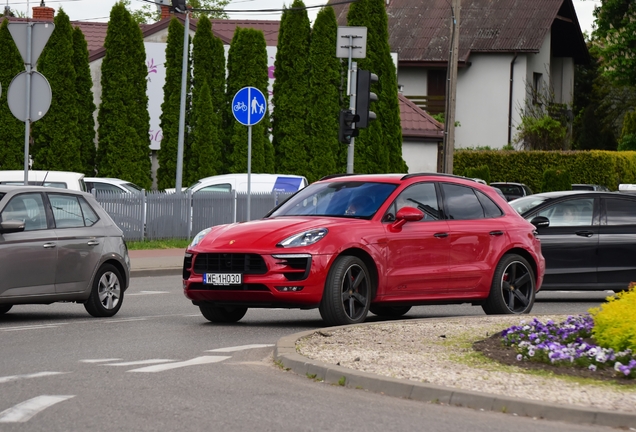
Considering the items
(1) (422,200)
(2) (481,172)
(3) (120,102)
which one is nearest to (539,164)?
(2) (481,172)

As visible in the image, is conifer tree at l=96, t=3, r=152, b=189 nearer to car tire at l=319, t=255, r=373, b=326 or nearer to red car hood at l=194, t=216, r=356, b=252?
red car hood at l=194, t=216, r=356, b=252

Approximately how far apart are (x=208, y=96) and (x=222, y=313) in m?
26.4

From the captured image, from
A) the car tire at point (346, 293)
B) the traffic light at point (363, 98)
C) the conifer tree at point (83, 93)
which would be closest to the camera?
the car tire at point (346, 293)

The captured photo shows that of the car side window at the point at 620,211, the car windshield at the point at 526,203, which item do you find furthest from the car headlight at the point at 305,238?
the car side window at the point at 620,211

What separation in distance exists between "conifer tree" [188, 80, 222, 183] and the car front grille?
86.2 feet

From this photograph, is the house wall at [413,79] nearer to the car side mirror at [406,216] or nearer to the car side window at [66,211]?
the car side window at [66,211]

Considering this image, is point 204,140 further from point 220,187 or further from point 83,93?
point 220,187

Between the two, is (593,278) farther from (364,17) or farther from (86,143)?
(364,17)

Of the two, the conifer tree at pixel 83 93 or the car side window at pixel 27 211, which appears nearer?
the car side window at pixel 27 211

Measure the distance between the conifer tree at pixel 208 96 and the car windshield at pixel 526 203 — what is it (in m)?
22.0

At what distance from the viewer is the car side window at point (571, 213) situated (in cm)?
1811

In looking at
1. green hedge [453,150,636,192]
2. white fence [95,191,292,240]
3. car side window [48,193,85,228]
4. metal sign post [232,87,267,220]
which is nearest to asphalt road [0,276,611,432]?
car side window [48,193,85,228]

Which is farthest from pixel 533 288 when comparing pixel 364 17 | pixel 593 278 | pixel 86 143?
pixel 364 17

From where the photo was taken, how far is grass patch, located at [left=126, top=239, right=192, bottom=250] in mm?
29845
